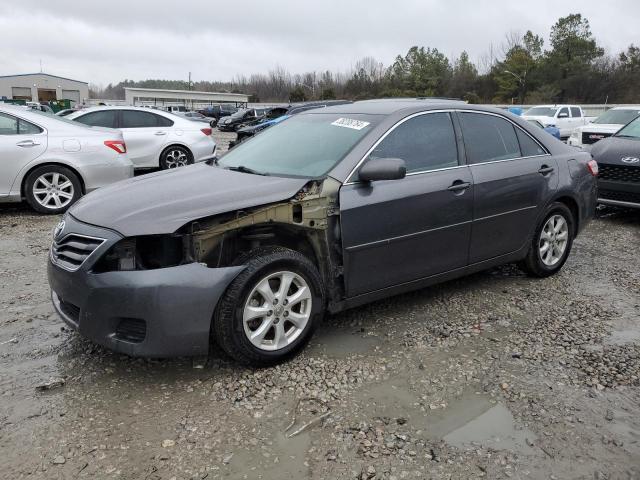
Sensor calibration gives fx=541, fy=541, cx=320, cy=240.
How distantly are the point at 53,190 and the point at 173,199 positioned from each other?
5.05m

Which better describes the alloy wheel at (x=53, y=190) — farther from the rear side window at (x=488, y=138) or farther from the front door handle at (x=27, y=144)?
the rear side window at (x=488, y=138)

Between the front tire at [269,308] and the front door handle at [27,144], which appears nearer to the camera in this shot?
the front tire at [269,308]

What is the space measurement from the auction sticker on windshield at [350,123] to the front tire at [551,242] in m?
→ 2.01

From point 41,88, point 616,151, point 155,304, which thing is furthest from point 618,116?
point 41,88

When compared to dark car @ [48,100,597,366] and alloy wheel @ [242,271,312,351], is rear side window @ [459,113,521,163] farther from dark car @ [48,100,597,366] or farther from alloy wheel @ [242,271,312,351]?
alloy wheel @ [242,271,312,351]

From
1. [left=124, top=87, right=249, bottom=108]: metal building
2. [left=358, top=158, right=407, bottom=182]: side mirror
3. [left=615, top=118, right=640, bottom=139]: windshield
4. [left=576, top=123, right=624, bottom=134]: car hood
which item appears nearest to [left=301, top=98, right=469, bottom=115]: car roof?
[left=358, top=158, right=407, bottom=182]: side mirror

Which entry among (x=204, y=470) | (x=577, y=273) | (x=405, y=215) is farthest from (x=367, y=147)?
(x=577, y=273)

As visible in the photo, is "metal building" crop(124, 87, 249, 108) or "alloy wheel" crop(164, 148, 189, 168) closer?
"alloy wheel" crop(164, 148, 189, 168)

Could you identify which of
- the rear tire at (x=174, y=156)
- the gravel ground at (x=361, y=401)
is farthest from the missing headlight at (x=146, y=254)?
the rear tire at (x=174, y=156)

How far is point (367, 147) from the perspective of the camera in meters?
3.77

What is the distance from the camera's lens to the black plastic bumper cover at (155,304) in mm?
2967

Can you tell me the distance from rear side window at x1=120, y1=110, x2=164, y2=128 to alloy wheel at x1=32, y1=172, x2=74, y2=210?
341 cm

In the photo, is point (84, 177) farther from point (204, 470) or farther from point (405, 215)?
point (204, 470)

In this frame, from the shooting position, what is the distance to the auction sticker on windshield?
13.0ft
